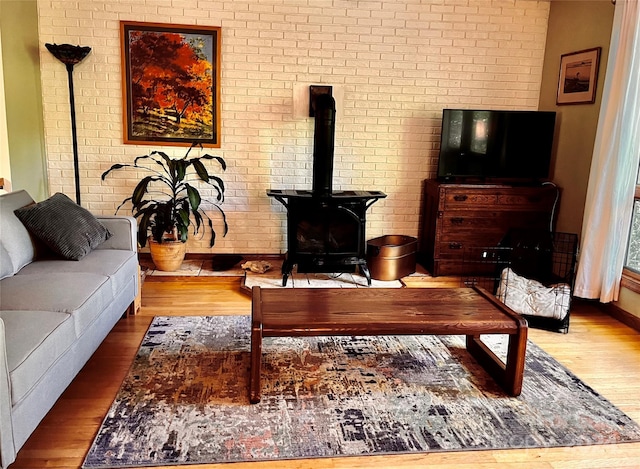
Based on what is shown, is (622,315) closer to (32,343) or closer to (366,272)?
(366,272)

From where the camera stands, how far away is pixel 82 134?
438 cm

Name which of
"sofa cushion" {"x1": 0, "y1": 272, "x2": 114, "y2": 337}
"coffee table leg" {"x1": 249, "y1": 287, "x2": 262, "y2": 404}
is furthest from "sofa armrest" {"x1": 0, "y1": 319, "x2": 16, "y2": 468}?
"coffee table leg" {"x1": 249, "y1": 287, "x2": 262, "y2": 404}

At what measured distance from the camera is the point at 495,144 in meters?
4.41

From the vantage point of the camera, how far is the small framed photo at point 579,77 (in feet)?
12.8

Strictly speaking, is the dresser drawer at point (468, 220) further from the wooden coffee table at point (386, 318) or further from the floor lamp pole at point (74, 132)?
the floor lamp pole at point (74, 132)

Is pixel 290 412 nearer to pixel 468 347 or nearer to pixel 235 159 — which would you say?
pixel 468 347

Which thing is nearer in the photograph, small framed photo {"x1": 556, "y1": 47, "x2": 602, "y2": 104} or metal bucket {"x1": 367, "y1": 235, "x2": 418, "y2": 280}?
small framed photo {"x1": 556, "y1": 47, "x2": 602, "y2": 104}

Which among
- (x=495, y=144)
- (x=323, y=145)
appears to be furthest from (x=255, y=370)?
(x=495, y=144)

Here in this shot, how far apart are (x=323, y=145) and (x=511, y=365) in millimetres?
2193

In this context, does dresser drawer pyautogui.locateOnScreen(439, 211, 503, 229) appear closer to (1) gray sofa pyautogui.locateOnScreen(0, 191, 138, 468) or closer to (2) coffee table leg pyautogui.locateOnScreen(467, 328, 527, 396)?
(2) coffee table leg pyautogui.locateOnScreen(467, 328, 527, 396)

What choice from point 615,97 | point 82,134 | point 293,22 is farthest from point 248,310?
point 615,97

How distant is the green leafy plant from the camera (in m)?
4.15

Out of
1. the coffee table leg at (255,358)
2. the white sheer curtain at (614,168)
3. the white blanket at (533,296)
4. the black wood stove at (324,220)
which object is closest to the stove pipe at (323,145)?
the black wood stove at (324,220)

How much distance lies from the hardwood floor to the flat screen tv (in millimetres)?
1118
